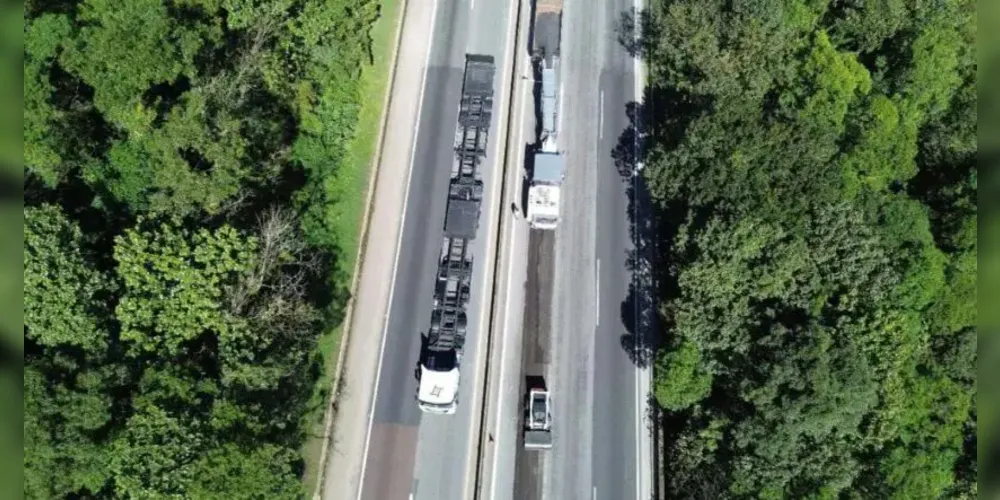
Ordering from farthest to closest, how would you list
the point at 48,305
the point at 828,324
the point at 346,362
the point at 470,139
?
the point at 470,139 → the point at 346,362 → the point at 828,324 → the point at 48,305

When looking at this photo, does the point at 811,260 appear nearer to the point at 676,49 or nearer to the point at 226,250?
the point at 676,49

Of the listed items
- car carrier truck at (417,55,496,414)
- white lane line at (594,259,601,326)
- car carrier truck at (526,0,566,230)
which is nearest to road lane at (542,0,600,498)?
white lane line at (594,259,601,326)

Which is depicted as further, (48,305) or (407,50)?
(407,50)

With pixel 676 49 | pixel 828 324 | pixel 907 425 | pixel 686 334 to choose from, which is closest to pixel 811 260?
pixel 828 324

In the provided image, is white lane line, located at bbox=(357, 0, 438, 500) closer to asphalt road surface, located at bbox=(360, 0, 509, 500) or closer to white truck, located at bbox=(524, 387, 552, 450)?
asphalt road surface, located at bbox=(360, 0, 509, 500)

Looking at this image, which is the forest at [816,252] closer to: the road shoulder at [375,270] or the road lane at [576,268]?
the road lane at [576,268]

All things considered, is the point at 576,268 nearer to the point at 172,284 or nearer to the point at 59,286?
the point at 172,284
